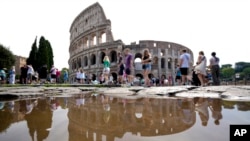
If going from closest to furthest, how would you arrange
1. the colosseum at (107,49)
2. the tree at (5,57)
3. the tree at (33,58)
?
the colosseum at (107,49), the tree at (5,57), the tree at (33,58)

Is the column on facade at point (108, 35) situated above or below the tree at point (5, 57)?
above

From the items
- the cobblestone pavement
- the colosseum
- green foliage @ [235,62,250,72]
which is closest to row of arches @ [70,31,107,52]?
the colosseum

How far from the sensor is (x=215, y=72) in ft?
28.3

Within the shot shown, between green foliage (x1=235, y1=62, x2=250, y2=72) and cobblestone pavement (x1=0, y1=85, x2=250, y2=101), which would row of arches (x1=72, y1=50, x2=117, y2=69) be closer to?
cobblestone pavement (x1=0, y1=85, x2=250, y2=101)

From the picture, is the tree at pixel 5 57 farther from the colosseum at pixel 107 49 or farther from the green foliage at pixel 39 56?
the colosseum at pixel 107 49

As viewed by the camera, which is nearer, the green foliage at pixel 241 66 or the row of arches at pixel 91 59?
the row of arches at pixel 91 59

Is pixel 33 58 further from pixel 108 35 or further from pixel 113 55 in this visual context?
pixel 108 35

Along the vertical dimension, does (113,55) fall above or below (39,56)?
below

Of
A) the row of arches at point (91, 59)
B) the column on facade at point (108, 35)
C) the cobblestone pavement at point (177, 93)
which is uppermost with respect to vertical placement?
the column on facade at point (108, 35)

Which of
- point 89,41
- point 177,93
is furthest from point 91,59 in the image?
point 177,93

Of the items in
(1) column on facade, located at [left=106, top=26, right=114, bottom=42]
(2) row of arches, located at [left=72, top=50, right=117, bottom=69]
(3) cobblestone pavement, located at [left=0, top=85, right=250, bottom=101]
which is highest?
(1) column on facade, located at [left=106, top=26, right=114, bottom=42]

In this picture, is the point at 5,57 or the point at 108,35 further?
the point at 5,57

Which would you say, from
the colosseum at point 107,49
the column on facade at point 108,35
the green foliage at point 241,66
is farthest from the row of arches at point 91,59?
the green foliage at point 241,66

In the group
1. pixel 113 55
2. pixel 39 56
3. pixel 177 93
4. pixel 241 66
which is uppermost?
pixel 241 66
